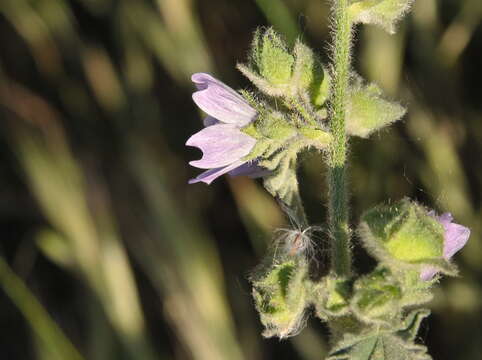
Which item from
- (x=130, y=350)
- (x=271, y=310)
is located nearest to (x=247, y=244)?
(x=130, y=350)

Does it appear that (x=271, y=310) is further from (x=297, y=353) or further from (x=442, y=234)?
(x=297, y=353)

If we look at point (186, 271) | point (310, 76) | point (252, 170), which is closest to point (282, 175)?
point (252, 170)

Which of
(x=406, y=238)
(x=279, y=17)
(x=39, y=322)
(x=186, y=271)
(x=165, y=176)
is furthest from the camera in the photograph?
(x=165, y=176)

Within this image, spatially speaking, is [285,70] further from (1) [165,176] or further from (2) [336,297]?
(1) [165,176]

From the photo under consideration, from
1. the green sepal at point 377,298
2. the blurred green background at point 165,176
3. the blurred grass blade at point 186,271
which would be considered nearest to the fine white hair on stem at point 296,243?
the green sepal at point 377,298

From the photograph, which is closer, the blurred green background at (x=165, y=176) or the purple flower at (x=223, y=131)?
the purple flower at (x=223, y=131)

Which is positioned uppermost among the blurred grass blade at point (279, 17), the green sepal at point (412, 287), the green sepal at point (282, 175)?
the blurred grass blade at point (279, 17)

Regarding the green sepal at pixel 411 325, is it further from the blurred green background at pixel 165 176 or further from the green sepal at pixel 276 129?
the blurred green background at pixel 165 176
